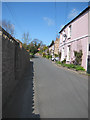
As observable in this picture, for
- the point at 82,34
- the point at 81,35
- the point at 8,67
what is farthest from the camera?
the point at 81,35

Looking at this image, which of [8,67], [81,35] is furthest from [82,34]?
[8,67]

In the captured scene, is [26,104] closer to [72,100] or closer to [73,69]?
[72,100]

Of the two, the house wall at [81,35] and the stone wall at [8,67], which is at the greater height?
the house wall at [81,35]

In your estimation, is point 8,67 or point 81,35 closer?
point 8,67

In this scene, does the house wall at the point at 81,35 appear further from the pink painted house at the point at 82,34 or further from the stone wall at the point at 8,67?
the stone wall at the point at 8,67

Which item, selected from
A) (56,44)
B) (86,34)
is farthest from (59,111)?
(56,44)

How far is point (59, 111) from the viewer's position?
374 cm

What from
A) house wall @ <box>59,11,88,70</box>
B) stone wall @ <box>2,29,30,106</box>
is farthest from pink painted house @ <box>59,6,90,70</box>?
stone wall @ <box>2,29,30,106</box>

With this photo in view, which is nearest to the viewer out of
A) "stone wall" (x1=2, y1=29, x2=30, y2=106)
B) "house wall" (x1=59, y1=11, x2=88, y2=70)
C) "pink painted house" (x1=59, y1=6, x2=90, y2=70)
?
"stone wall" (x1=2, y1=29, x2=30, y2=106)

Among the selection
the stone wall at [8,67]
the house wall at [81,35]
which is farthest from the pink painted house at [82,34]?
the stone wall at [8,67]

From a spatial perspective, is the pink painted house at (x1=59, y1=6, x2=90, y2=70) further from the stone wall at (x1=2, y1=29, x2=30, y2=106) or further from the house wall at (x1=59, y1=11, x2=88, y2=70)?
the stone wall at (x1=2, y1=29, x2=30, y2=106)

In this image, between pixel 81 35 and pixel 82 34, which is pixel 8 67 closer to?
pixel 82 34

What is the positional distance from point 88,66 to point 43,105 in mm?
8333

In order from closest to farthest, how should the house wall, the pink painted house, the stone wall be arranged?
the stone wall
the pink painted house
the house wall
